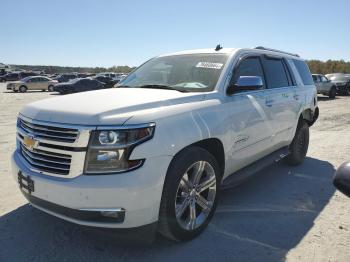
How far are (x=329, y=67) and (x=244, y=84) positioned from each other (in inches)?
2666

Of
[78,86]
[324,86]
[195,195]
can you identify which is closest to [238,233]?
[195,195]

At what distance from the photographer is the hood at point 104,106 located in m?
2.87

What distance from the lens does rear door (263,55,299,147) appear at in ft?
16.3

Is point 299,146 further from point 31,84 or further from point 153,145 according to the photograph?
point 31,84

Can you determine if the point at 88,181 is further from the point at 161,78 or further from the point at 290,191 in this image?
the point at 290,191

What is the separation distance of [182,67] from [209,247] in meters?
2.19

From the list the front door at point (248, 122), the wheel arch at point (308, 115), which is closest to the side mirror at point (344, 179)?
the front door at point (248, 122)

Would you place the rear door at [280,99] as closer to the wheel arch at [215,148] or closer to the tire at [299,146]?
the tire at [299,146]

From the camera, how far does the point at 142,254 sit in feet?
10.7

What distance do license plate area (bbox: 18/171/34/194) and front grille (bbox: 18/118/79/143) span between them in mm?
388

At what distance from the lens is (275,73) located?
5375mm

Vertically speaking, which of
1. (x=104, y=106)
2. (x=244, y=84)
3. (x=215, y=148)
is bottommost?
(x=215, y=148)

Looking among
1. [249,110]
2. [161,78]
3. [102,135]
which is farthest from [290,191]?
[102,135]

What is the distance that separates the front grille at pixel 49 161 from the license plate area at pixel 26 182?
4.7 inches
